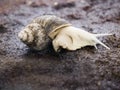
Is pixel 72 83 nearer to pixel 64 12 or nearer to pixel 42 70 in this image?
pixel 42 70

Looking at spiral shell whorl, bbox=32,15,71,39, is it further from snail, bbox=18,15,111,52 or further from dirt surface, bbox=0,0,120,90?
dirt surface, bbox=0,0,120,90

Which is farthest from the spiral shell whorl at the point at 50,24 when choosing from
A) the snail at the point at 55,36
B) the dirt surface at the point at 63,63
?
the dirt surface at the point at 63,63

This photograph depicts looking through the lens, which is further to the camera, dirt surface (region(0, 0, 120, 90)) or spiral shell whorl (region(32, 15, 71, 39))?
spiral shell whorl (region(32, 15, 71, 39))

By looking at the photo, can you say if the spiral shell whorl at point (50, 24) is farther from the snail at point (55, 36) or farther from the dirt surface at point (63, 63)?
the dirt surface at point (63, 63)

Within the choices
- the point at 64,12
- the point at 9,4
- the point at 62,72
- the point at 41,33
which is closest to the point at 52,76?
the point at 62,72

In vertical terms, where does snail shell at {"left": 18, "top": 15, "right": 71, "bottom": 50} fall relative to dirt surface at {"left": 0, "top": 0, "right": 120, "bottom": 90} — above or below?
above

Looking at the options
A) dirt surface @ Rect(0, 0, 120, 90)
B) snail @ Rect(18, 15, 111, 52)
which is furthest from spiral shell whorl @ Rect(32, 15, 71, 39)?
dirt surface @ Rect(0, 0, 120, 90)

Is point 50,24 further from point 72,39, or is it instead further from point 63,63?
point 63,63
